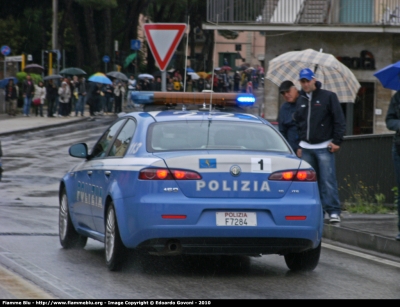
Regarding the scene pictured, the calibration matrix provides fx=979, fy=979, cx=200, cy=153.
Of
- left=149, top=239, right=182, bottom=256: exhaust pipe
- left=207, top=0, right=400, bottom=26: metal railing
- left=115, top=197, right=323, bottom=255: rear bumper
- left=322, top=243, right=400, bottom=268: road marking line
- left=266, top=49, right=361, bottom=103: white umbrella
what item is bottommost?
left=322, top=243, right=400, bottom=268: road marking line

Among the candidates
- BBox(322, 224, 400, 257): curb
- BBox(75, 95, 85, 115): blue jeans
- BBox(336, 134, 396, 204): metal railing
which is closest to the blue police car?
BBox(322, 224, 400, 257): curb

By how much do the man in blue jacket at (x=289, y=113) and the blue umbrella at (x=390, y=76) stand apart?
1.72 m

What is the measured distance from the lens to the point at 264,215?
314 inches

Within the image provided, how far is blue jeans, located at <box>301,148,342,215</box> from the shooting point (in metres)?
11.5

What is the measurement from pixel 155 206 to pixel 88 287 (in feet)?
2.83

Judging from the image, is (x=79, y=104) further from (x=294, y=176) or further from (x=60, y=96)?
(x=294, y=176)

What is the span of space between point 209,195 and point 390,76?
11.2 feet

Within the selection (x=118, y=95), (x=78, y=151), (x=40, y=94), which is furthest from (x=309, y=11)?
(x=78, y=151)

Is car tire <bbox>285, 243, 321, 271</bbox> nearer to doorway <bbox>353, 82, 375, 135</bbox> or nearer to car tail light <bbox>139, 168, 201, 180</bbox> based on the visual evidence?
car tail light <bbox>139, 168, 201, 180</bbox>

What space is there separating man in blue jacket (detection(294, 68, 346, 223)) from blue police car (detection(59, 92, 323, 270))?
113 inches

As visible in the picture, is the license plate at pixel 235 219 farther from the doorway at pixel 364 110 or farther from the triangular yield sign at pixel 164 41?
the doorway at pixel 364 110

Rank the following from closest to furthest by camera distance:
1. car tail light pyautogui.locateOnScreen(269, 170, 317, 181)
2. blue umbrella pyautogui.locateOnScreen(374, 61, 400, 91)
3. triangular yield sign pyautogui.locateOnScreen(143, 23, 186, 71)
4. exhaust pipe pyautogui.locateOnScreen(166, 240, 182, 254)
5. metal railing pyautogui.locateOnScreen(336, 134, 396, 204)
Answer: exhaust pipe pyautogui.locateOnScreen(166, 240, 182, 254) < car tail light pyautogui.locateOnScreen(269, 170, 317, 181) < blue umbrella pyautogui.locateOnScreen(374, 61, 400, 91) < metal railing pyautogui.locateOnScreen(336, 134, 396, 204) < triangular yield sign pyautogui.locateOnScreen(143, 23, 186, 71)

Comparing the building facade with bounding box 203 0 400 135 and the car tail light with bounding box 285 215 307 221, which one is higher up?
the building facade with bounding box 203 0 400 135

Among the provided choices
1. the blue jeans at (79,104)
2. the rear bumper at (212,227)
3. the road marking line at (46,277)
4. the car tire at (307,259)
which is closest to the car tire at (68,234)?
the road marking line at (46,277)
